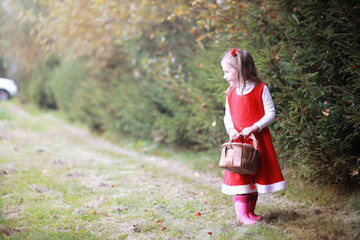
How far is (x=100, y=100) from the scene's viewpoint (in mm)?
10594

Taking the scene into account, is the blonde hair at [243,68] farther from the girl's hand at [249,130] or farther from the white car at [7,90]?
the white car at [7,90]

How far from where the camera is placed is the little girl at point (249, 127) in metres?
3.38

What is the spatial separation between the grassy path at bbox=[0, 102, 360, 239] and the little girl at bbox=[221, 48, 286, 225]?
1.03 feet

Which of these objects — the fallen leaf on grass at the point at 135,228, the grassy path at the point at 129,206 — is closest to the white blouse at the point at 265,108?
the grassy path at the point at 129,206

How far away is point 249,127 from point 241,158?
1.14 feet

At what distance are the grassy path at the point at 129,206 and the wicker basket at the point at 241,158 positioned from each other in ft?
1.82

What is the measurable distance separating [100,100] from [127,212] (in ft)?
22.9

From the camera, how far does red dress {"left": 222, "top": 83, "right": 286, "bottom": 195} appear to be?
133 inches

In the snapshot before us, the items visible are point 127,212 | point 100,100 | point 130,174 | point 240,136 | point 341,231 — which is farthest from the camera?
point 100,100

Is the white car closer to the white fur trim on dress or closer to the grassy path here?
the grassy path

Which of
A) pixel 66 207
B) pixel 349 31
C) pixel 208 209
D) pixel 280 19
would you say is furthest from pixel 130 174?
pixel 349 31

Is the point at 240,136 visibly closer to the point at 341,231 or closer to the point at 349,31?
the point at 341,231

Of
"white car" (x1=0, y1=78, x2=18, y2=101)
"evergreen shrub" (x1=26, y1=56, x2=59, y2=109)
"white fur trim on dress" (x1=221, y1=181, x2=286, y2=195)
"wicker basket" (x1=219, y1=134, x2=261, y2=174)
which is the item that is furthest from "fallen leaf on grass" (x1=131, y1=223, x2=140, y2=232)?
"white car" (x1=0, y1=78, x2=18, y2=101)

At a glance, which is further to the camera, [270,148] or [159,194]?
[159,194]
